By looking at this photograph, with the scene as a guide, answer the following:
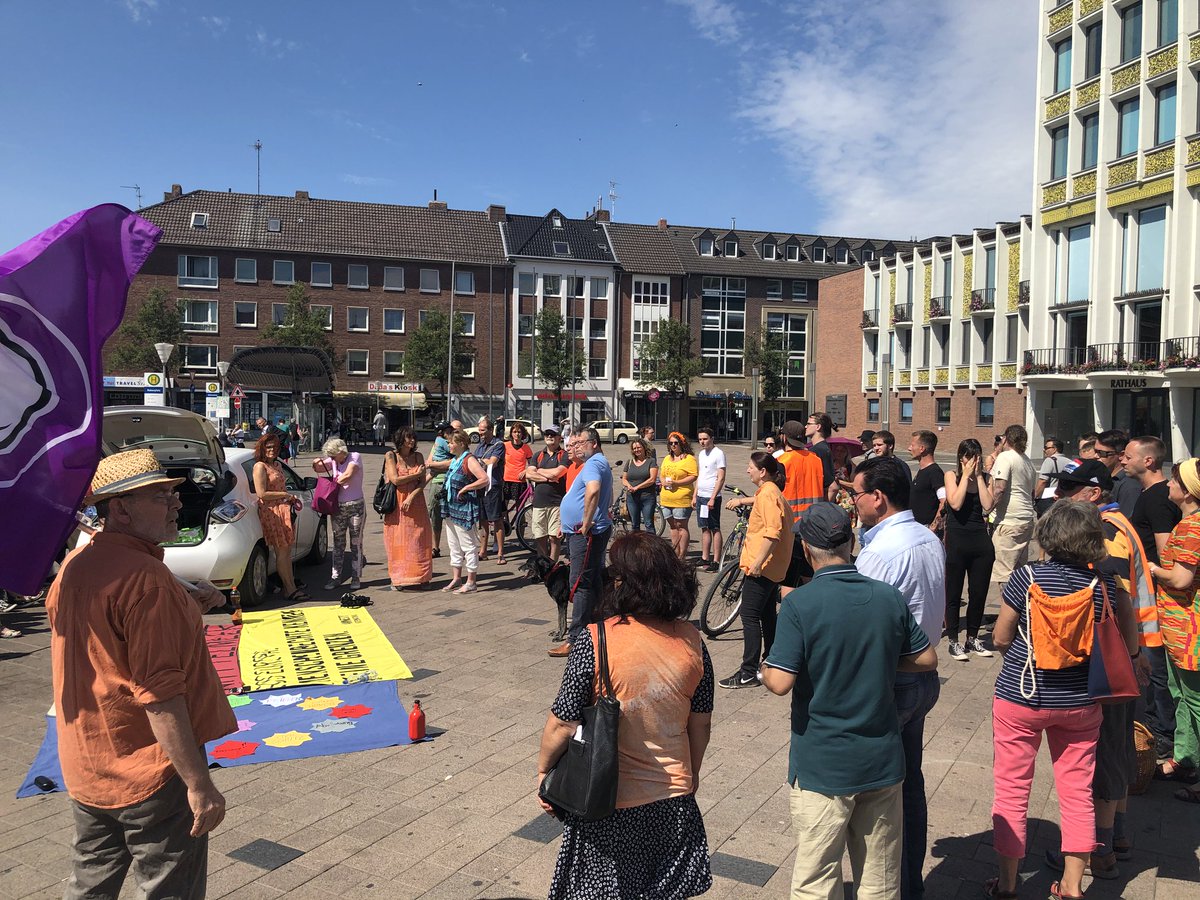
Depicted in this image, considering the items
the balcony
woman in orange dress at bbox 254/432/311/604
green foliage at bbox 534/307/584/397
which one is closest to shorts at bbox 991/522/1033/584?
woman in orange dress at bbox 254/432/311/604

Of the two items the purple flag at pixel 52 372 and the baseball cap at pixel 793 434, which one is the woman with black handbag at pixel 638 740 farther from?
the baseball cap at pixel 793 434

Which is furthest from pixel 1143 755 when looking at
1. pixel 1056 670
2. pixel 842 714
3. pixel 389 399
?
pixel 389 399

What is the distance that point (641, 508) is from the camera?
462 inches

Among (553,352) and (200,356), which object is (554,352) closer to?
(553,352)

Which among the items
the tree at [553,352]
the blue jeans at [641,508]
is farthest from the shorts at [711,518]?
the tree at [553,352]

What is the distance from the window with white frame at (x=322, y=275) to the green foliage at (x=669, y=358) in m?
20.5

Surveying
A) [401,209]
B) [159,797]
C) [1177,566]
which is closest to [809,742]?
[159,797]

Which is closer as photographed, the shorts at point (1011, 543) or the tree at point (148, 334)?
the shorts at point (1011, 543)

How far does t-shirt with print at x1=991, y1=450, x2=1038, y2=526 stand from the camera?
26.6ft

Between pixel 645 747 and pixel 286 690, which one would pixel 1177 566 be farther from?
pixel 286 690

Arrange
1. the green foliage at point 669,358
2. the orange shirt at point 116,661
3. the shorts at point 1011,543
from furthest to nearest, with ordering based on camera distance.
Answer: the green foliage at point 669,358 < the shorts at point 1011,543 < the orange shirt at point 116,661

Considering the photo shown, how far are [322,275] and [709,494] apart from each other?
51024 mm

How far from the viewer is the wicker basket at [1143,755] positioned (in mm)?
4730

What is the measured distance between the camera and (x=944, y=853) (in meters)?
4.18
